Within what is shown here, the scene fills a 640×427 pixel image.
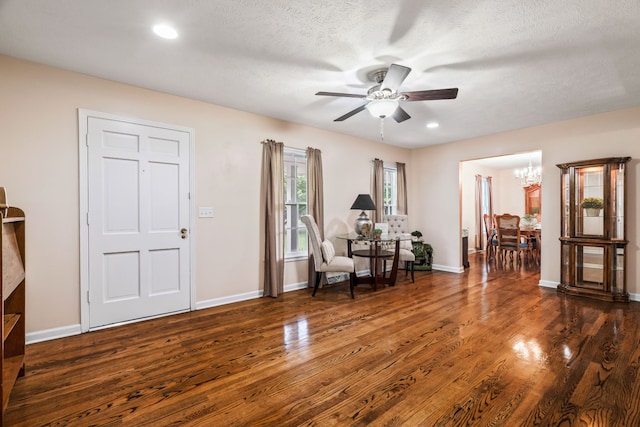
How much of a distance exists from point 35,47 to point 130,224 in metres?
1.73

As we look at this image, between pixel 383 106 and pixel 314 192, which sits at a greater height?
pixel 383 106

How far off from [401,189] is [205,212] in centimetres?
411

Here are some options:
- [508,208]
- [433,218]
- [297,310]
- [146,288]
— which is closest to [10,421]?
[146,288]

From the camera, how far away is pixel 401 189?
6484mm

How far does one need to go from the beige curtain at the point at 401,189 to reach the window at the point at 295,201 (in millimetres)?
2393

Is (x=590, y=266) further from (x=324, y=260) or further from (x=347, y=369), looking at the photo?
(x=347, y=369)

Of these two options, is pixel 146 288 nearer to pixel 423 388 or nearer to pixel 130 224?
pixel 130 224

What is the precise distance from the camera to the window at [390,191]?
6500mm

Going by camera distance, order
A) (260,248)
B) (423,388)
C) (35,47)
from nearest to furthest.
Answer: (423,388), (35,47), (260,248)

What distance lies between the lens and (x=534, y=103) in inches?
155

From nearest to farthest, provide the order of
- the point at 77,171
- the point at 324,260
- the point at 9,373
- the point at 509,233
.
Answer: the point at 9,373, the point at 77,171, the point at 324,260, the point at 509,233

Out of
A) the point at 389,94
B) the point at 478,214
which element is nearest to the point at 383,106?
the point at 389,94

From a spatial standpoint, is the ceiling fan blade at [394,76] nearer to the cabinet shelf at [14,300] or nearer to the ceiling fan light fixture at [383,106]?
the ceiling fan light fixture at [383,106]

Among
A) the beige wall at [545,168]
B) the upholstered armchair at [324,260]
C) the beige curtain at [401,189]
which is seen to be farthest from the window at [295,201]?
the beige wall at [545,168]
